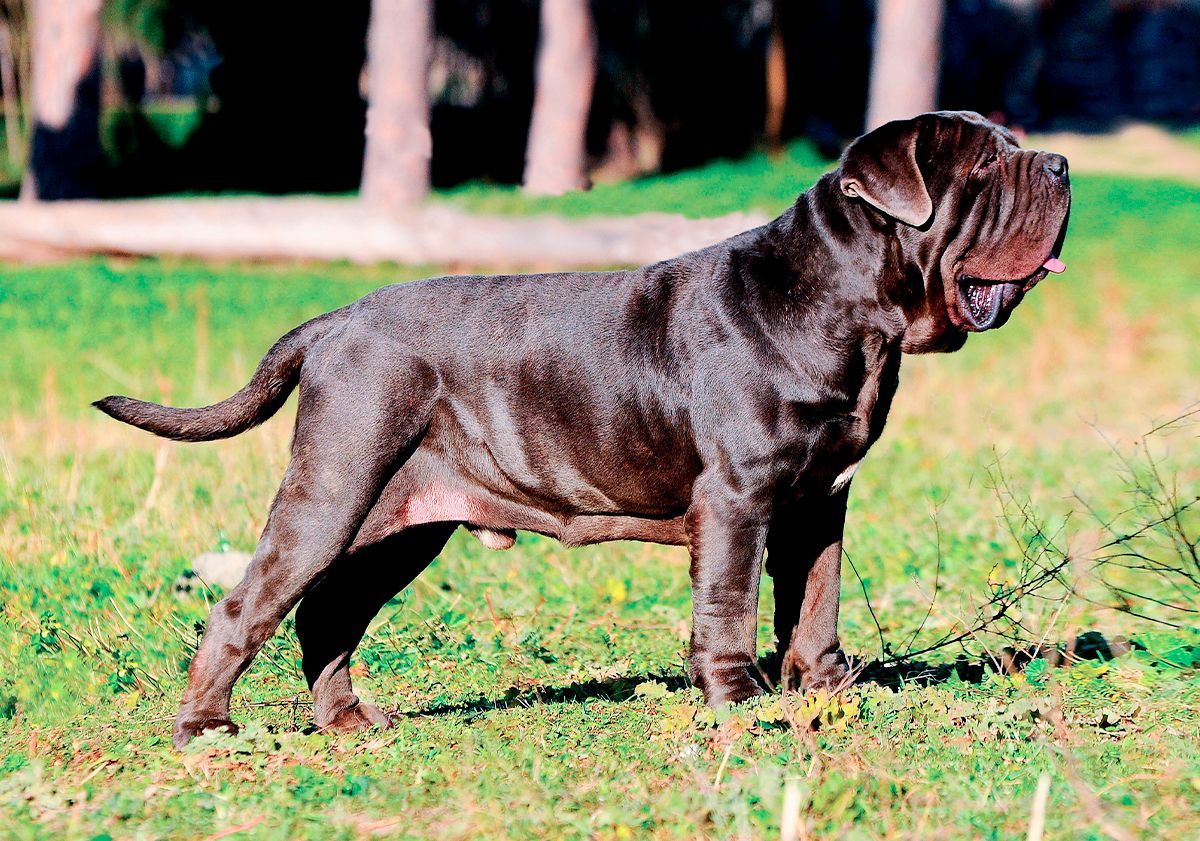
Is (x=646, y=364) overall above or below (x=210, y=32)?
below

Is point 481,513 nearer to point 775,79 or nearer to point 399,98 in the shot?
point 399,98

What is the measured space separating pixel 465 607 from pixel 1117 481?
4.20m

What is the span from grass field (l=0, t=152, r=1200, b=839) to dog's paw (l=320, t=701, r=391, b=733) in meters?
0.15

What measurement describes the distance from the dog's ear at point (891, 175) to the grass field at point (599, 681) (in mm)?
1214

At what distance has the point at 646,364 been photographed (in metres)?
4.68

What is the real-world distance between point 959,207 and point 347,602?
2495 mm

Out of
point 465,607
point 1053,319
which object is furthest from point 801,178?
point 465,607

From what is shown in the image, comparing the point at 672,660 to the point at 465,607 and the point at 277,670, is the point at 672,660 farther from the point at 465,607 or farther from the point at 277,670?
the point at 277,670

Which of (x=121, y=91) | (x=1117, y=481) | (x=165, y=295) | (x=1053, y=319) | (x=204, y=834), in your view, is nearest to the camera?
(x=204, y=834)

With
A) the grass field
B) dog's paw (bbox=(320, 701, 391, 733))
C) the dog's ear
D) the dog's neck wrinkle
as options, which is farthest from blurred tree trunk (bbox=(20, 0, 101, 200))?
the dog's ear

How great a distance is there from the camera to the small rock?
6.54m

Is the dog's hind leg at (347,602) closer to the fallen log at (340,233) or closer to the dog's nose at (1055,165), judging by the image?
the dog's nose at (1055,165)

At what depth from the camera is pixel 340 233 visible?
13.6 metres

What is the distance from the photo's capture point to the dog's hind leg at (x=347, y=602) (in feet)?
16.5
